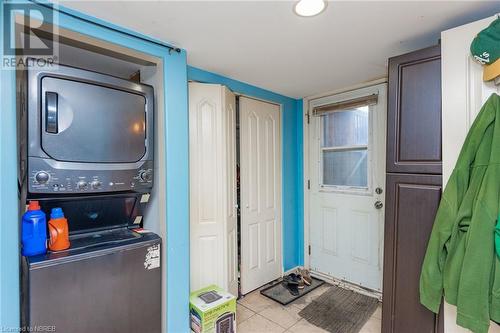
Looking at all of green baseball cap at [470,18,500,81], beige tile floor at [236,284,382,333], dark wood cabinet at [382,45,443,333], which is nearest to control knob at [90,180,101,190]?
beige tile floor at [236,284,382,333]

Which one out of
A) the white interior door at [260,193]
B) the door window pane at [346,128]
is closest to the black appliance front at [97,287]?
the white interior door at [260,193]

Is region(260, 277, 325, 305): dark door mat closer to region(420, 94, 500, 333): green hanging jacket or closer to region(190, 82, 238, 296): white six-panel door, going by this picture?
region(190, 82, 238, 296): white six-panel door

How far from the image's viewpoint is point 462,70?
1.37 metres

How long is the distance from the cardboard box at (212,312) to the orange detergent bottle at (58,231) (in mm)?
918

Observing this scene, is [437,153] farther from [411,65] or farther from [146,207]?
[146,207]

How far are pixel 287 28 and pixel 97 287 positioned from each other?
180cm

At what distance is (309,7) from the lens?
4.31 feet

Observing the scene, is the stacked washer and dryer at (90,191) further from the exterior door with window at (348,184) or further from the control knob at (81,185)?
the exterior door with window at (348,184)

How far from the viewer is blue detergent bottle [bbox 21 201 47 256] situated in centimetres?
127

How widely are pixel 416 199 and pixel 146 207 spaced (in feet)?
5.88

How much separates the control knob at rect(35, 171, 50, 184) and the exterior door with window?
2517 millimetres

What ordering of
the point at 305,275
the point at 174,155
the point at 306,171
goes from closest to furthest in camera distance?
the point at 174,155
the point at 305,275
the point at 306,171
